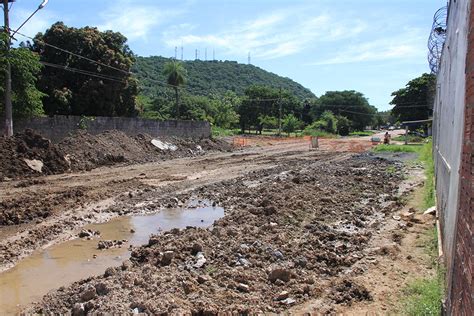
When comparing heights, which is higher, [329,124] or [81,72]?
[81,72]

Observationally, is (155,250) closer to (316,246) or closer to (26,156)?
(316,246)

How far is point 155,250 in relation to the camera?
7934 mm

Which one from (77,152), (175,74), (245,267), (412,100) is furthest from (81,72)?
(412,100)

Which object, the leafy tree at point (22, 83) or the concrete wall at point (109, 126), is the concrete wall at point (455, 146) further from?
the concrete wall at point (109, 126)

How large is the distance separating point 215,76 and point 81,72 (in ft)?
372

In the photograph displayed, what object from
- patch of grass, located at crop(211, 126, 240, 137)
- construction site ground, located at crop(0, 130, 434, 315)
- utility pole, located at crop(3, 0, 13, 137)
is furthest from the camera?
patch of grass, located at crop(211, 126, 240, 137)

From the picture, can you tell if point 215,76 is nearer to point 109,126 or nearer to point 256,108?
point 256,108

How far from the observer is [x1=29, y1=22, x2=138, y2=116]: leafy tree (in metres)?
33.0

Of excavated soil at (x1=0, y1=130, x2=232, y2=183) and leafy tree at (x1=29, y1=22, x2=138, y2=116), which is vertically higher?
leafy tree at (x1=29, y1=22, x2=138, y2=116)

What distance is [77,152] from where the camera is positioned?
23172 mm

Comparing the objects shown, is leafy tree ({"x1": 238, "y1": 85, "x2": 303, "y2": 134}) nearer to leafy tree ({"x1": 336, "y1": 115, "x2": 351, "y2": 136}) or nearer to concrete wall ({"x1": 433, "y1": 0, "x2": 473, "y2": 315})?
leafy tree ({"x1": 336, "y1": 115, "x2": 351, "y2": 136})

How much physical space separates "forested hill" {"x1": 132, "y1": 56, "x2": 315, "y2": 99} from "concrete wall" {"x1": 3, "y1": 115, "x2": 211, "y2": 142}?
59351 millimetres

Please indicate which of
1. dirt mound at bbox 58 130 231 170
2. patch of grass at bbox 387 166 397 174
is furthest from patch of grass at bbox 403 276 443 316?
dirt mound at bbox 58 130 231 170

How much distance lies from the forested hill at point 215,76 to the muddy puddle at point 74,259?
8567 cm
